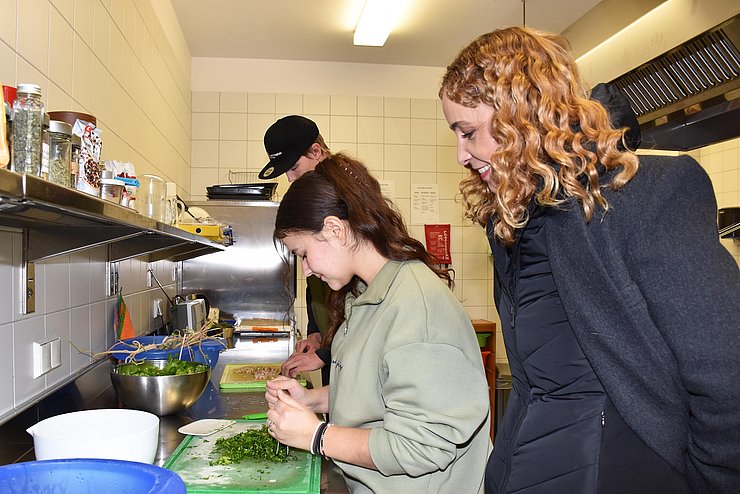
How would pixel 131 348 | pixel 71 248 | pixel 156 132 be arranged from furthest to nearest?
pixel 156 132, pixel 131 348, pixel 71 248

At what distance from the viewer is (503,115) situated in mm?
1031

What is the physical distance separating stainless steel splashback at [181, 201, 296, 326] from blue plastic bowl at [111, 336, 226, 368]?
5.71ft

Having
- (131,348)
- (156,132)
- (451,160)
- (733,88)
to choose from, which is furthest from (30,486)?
(451,160)

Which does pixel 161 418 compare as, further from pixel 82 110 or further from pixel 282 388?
pixel 82 110

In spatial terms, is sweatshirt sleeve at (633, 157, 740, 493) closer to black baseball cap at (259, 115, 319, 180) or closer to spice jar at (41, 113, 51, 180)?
spice jar at (41, 113, 51, 180)

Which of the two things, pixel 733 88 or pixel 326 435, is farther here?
pixel 733 88

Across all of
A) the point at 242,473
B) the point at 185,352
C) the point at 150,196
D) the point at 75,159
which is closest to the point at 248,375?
the point at 185,352

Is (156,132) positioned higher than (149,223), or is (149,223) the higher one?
(156,132)

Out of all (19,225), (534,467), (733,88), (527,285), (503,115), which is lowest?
(534,467)

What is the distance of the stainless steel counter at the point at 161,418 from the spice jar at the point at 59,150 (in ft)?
1.81

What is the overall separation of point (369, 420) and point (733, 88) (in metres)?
1.86

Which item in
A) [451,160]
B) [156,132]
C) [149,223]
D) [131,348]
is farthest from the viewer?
[451,160]

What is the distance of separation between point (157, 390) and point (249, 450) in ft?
1.31

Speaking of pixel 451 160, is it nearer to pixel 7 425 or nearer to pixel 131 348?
pixel 131 348
